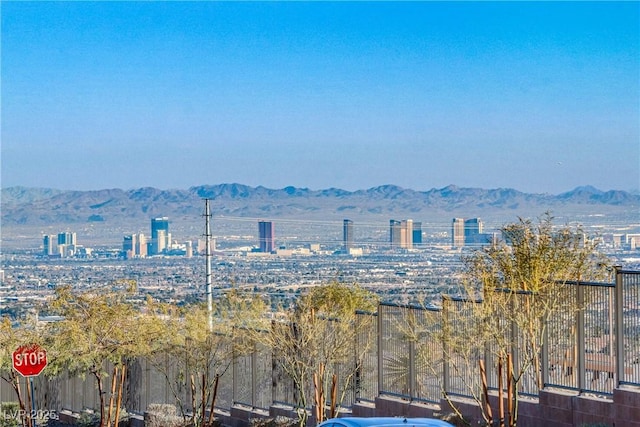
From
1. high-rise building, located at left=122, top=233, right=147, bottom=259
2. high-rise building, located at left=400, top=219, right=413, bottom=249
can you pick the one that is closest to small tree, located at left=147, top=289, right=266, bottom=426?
high-rise building, located at left=400, top=219, right=413, bottom=249

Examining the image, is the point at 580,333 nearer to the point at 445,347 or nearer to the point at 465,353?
the point at 465,353

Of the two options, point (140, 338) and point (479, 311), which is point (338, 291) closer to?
point (140, 338)

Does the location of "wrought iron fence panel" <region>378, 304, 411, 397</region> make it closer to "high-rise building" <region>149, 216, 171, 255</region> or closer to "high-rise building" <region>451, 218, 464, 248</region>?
"high-rise building" <region>451, 218, 464, 248</region>

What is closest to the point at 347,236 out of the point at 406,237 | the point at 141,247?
the point at 406,237

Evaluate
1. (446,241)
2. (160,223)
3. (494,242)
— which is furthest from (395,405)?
(160,223)

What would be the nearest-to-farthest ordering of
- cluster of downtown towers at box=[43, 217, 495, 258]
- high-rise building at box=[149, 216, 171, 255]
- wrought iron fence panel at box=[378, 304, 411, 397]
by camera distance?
wrought iron fence panel at box=[378, 304, 411, 397] → cluster of downtown towers at box=[43, 217, 495, 258] → high-rise building at box=[149, 216, 171, 255]

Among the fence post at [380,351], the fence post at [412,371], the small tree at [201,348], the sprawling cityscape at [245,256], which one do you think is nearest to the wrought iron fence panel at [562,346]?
the fence post at [412,371]

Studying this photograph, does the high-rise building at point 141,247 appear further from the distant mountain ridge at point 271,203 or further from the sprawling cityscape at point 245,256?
the distant mountain ridge at point 271,203
